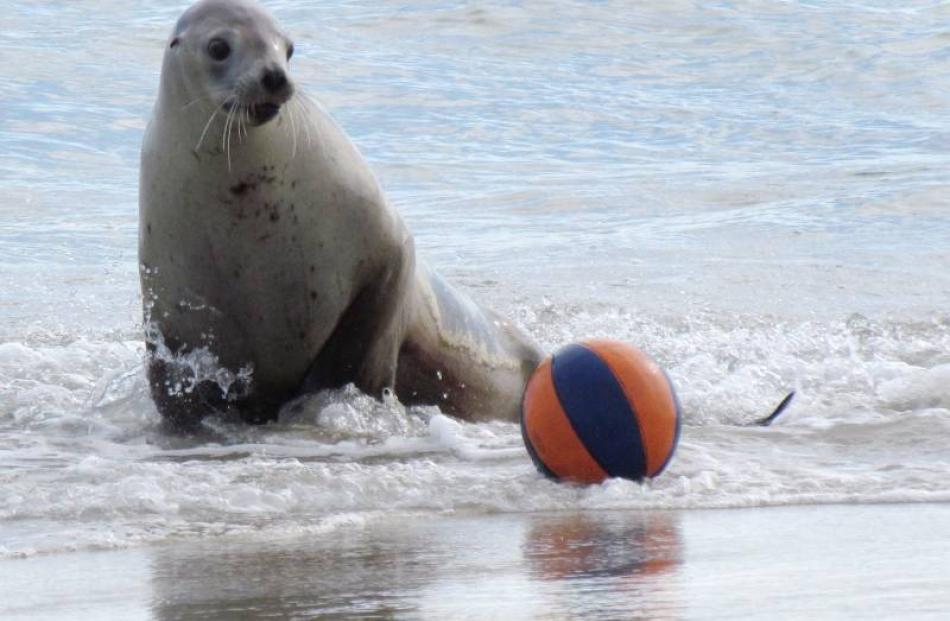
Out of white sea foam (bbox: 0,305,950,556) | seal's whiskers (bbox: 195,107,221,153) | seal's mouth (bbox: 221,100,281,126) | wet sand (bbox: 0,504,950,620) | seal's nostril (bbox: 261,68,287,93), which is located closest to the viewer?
wet sand (bbox: 0,504,950,620)

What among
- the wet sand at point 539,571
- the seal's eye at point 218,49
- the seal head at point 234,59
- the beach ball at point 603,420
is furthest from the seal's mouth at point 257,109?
the wet sand at point 539,571

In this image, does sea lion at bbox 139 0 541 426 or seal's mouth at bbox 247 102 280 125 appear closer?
seal's mouth at bbox 247 102 280 125

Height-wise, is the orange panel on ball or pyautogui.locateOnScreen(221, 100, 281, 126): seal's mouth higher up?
pyautogui.locateOnScreen(221, 100, 281, 126): seal's mouth

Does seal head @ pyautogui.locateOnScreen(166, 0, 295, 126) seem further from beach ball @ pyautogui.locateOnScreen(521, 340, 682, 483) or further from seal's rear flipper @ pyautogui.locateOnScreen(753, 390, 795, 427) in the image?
seal's rear flipper @ pyautogui.locateOnScreen(753, 390, 795, 427)

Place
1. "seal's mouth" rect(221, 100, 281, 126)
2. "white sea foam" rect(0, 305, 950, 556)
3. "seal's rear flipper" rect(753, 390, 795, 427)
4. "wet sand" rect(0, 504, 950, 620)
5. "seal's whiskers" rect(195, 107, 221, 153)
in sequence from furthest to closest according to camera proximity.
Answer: "seal's rear flipper" rect(753, 390, 795, 427) < "seal's whiskers" rect(195, 107, 221, 153) < "seal's mouth" rect(221, 100, 281, 126) < "white sea foam" rect(0, 305, 950, 556) < "wet sand" rect(0, 504, 950, 620)

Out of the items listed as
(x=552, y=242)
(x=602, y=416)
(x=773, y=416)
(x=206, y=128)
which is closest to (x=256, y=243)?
(x=206, y=128)

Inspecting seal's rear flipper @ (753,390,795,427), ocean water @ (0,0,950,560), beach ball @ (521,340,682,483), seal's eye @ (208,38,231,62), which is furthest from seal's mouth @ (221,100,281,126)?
seal's rear flipper @ (753,390,795,427)

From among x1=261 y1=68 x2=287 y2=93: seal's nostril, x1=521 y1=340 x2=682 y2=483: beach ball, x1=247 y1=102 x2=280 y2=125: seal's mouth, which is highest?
x1=261 y1=68 x2=287 y2=93: seal's nostril

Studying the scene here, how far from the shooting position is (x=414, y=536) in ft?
15.7

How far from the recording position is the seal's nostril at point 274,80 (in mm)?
5703

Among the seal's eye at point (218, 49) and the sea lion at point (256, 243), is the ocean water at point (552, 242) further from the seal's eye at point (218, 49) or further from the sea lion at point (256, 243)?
the seal's eye at point (218, 49)

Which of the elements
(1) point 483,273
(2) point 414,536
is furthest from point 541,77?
(2) point 414,536

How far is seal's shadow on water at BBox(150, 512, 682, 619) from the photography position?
370 centimetres

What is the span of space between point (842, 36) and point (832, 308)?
53.3 ft
